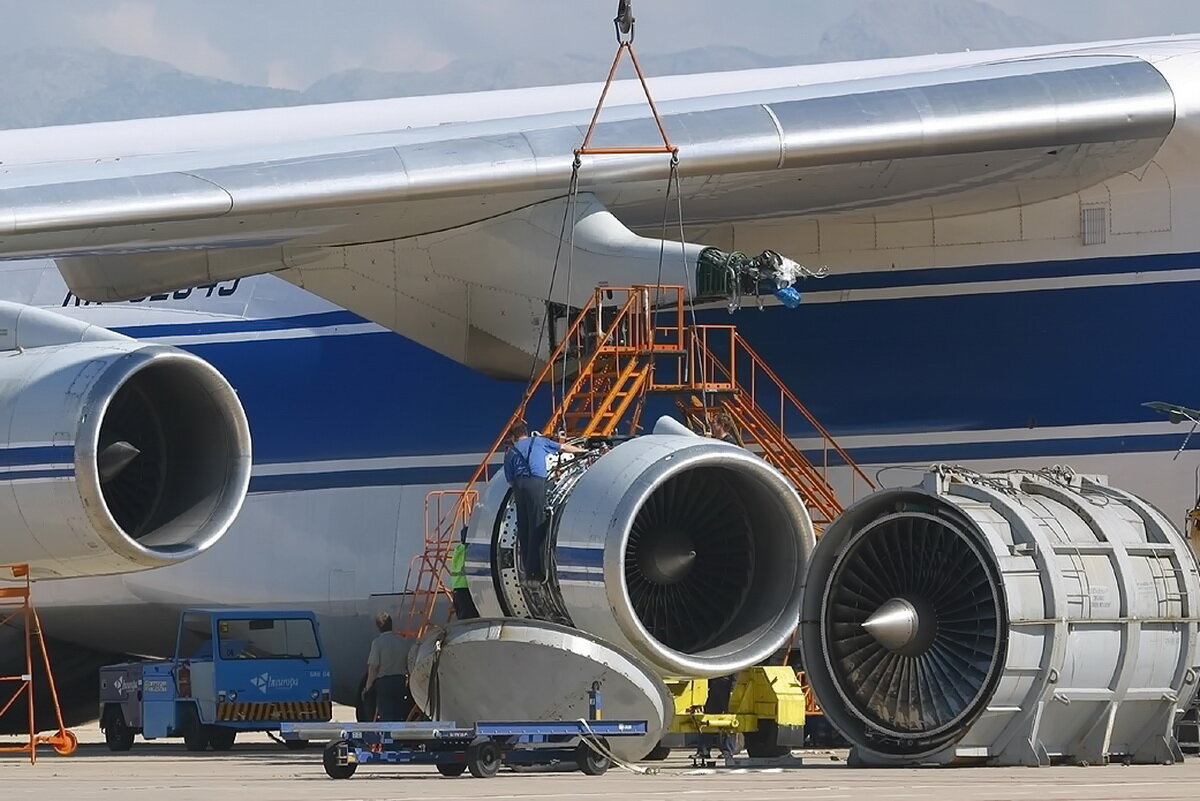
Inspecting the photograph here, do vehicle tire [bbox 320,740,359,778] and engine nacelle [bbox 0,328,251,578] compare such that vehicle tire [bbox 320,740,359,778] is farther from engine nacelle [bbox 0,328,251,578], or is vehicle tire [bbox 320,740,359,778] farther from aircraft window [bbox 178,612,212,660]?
aircraft window [bbox 178,612,212,660]

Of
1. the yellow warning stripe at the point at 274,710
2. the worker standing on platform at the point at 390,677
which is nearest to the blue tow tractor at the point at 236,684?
the yellow warning stripe at the point at 274,710

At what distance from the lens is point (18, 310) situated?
36.9ft

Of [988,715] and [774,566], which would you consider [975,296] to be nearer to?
[774,566]

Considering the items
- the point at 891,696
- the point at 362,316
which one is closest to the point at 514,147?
the point at 362,316

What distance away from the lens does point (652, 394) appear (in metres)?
12.1

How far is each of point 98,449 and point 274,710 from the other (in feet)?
11.9

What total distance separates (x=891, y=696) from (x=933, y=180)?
3.48 metres

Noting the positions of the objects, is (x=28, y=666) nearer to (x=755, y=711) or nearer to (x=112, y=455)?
(x=112, y=455)

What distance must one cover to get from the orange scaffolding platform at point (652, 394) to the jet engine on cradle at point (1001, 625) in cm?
169

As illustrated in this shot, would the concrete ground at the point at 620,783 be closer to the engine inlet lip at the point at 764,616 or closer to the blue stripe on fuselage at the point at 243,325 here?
the engine inlet lip at the point at 764,616

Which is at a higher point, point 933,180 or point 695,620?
point 933,180

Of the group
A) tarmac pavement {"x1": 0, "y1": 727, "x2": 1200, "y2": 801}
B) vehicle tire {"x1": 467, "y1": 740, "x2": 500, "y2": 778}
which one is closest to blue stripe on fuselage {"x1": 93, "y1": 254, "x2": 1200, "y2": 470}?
tarmac pavement {"x1": 0, "y1": 727, "x2": 1200, "y2": 801}

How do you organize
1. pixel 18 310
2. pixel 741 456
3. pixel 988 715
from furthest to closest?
1. pixel 18 310
2. pixel 741 456
3. pixel 988 715

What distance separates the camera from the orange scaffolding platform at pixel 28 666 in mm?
12273
